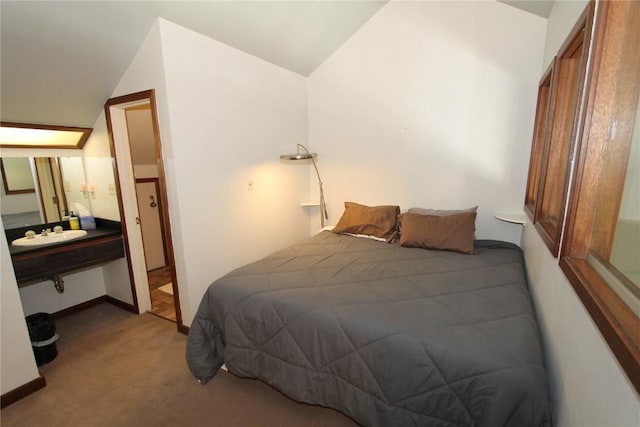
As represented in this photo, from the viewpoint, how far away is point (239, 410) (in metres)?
1.75

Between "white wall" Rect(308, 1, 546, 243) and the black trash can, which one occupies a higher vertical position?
"white wall" Rect(308, 1, 546, 243)

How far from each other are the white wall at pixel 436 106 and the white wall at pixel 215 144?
0.66 metres

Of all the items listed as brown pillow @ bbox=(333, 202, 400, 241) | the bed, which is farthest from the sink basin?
brown pillow @ bbox=(333, 202, 400, 241)

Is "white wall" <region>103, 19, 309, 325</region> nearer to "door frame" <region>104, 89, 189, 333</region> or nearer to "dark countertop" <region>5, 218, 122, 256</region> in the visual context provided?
"door frame" <region>104, 89, 189, 333</region>

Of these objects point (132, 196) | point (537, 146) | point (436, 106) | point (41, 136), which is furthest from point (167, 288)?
point (537, 146)

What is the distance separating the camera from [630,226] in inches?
37.5

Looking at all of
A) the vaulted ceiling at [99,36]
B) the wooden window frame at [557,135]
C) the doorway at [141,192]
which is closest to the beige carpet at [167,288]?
→ the doorway at [141,192]

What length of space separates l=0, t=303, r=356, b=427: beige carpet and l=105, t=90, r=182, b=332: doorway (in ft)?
1.36

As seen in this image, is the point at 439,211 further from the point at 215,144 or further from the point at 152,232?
the point at 152,232

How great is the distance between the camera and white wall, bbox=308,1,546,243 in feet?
8.18

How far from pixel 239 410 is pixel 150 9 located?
8.20ft

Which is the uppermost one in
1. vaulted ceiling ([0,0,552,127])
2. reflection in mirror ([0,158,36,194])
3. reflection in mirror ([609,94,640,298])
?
vaulted ceiling ([0,0,552,127])

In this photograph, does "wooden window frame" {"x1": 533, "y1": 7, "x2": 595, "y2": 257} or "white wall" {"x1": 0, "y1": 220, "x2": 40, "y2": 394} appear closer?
"wooden window frame" {"x1": 533, "y1": 7, "x2": 595, "y2": 257}

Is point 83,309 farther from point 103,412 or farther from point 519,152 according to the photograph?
point 519,152
